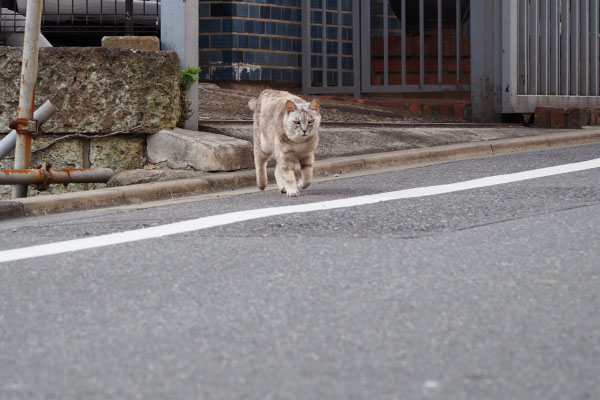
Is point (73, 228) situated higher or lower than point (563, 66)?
lower

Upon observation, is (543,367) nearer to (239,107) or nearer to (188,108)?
(188,108)

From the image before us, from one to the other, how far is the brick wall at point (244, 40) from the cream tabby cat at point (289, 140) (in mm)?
5807

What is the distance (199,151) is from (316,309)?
4.40 m

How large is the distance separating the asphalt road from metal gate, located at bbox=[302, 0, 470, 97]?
7.12m

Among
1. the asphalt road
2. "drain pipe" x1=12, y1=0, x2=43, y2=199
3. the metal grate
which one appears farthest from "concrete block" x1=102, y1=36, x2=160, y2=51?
the asphalt road

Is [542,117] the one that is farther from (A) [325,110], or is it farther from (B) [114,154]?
(B) [114,154]

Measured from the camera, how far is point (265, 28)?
13.2 metres

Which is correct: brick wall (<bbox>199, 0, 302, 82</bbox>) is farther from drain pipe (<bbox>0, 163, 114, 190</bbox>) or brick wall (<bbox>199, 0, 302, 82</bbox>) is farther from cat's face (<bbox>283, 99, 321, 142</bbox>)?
cat's face (<bbox>283, 99, 321, 142</bbox>)

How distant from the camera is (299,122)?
6.75m

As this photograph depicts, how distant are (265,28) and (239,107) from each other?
99.4 inches

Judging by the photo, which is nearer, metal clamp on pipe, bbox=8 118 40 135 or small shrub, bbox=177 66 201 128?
metal clamp on pipe, bbox=8 118 40 135

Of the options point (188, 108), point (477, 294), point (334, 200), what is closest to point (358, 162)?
point (188, 108)

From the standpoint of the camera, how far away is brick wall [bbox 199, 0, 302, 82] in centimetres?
1291

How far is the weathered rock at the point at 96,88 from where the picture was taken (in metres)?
7.77
